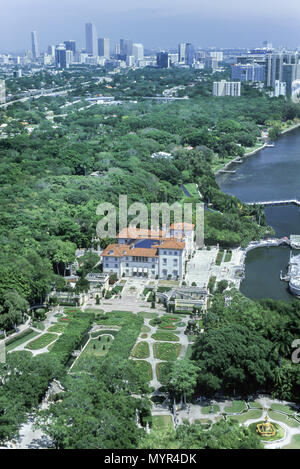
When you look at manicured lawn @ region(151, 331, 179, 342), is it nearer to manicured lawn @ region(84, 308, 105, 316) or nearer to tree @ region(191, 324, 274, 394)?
tree @ region(191, 324, 274, 394)

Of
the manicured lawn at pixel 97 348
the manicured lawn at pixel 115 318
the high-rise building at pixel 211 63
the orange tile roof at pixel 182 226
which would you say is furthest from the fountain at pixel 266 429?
the high-rise building at pixel 211 63

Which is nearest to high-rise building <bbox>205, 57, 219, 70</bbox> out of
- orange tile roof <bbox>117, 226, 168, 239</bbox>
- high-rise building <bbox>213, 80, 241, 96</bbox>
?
high-rise building <bbox>213, 80, 241, 96</bbox>

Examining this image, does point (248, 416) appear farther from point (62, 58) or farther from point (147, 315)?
point (62, 58)

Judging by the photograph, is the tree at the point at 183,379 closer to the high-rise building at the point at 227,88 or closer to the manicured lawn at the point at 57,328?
the manicured lawn at the point at 57,328

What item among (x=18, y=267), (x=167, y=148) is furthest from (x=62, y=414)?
(x=167, y=148)
